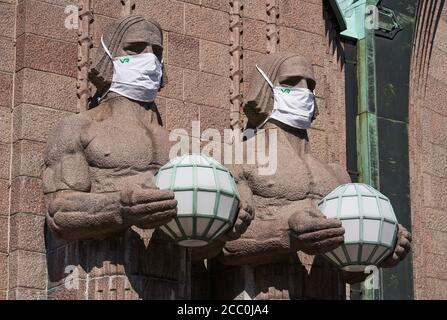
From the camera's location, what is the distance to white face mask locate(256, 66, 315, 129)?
15703 millimetres

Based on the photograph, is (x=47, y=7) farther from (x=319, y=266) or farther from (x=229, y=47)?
(x=319, y=266)

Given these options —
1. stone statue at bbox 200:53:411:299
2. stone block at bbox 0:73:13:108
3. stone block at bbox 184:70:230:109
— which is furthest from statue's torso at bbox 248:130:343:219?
stone block at bbox 0:73:13:108

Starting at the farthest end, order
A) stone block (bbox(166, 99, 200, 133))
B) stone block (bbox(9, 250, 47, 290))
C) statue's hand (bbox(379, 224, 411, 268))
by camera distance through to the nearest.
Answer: stone block (bbox(166, 99, 200, 133)) < statue's hand (bbox(379, 224, 411, 268)) < stone block (bbox(9, 250, 47, 290))

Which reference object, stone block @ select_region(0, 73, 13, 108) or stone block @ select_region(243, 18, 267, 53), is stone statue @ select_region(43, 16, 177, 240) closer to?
stone block @ select_region(0, 73, 13, 108)

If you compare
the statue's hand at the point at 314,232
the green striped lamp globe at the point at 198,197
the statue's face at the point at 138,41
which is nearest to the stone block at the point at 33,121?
the statue's face at the point at 138,41

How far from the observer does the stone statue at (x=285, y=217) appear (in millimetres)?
14828

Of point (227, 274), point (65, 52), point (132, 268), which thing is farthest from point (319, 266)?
point (65, 52)

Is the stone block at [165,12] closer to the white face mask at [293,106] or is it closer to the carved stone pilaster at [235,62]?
the carved stone pilaster at [235,62]

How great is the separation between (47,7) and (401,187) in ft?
16.6

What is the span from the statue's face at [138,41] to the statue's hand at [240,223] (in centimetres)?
183

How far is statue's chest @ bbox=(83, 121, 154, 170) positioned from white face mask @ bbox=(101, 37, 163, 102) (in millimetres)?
430

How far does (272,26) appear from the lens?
17.3 m

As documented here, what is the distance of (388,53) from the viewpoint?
1883cm

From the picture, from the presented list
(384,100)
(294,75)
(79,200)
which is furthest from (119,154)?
(384,100)
